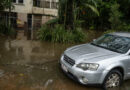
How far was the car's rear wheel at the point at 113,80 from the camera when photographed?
3849 mm

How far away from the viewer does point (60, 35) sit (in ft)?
32.8

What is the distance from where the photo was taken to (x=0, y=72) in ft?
15.5

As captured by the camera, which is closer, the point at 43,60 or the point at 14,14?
the point at 43,60

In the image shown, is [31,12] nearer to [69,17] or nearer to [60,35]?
[69,17]

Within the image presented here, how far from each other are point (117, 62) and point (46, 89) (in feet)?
7.03

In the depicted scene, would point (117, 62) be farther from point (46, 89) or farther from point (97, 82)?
point (46, 89)

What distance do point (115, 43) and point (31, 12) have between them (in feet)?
58.8

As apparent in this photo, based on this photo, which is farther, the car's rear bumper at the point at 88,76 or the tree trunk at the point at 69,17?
the tree trunk at the point at 69,17

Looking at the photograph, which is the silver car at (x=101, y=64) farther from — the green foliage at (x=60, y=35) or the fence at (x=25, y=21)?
the fence at (x=25, y=21)

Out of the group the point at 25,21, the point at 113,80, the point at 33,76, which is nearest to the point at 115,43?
the point at 113,80

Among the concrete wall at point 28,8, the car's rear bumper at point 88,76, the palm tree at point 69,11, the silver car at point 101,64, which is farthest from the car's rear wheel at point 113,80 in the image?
the concrete wall at point 28,8

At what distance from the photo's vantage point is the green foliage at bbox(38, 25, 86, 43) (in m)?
9.99

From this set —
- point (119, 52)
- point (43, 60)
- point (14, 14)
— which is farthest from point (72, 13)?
point (14, 14)

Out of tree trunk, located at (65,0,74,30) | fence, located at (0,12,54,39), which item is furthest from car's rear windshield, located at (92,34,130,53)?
fence, located at (0,12,54,39)
